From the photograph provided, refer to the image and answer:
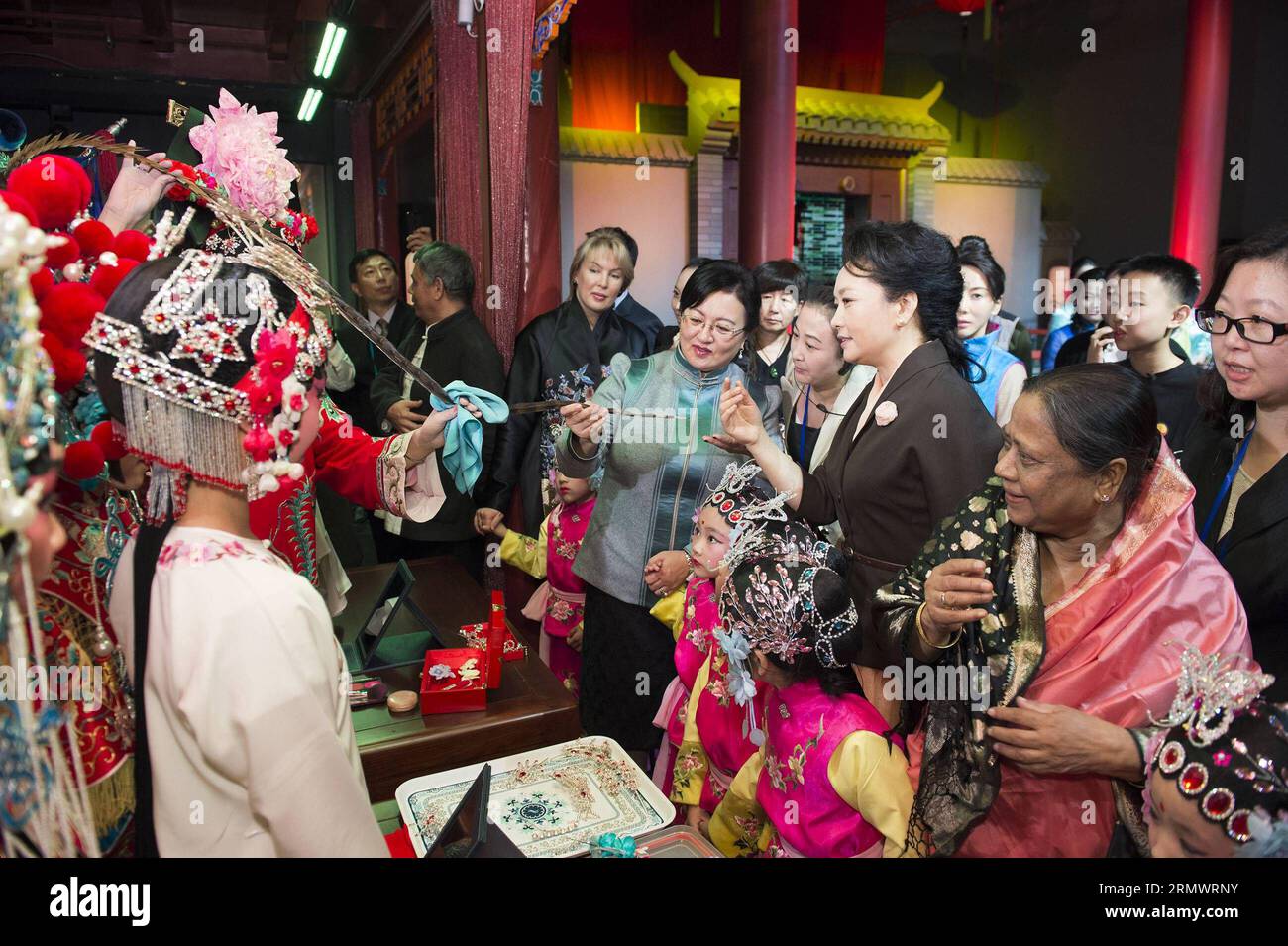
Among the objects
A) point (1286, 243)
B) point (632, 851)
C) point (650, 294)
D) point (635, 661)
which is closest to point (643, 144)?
point (650, 294)

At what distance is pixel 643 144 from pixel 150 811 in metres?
6.29

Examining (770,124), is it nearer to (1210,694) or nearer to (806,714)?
(806,714)

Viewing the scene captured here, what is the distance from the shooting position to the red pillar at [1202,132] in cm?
557

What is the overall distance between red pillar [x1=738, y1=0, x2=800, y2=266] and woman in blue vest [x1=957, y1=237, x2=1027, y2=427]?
6.02ft

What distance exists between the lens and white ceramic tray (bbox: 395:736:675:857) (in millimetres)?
1373

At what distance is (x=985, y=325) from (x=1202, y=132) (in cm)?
432

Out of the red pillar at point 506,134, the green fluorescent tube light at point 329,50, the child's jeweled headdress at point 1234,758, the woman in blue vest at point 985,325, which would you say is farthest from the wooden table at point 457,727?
the green fluorescent tube light at point 329,50

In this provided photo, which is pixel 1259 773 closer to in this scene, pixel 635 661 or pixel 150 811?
pixel 150 811

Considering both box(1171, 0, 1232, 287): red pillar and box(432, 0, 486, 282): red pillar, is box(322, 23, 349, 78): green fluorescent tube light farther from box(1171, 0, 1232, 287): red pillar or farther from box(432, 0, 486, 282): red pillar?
box(1171, 0, 1232, 287): red pillar

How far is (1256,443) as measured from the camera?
Result: 5.09 feet

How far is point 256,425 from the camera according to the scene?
3.05ft

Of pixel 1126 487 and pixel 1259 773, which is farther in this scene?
pixel 1126 487

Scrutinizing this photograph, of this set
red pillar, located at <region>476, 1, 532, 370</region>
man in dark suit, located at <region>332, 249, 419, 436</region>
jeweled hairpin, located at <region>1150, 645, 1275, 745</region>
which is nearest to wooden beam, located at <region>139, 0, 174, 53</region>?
man in dark suit, located at <region>332, 249, 419, 436</region>

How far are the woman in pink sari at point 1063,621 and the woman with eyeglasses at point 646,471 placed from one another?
948 millimetres
